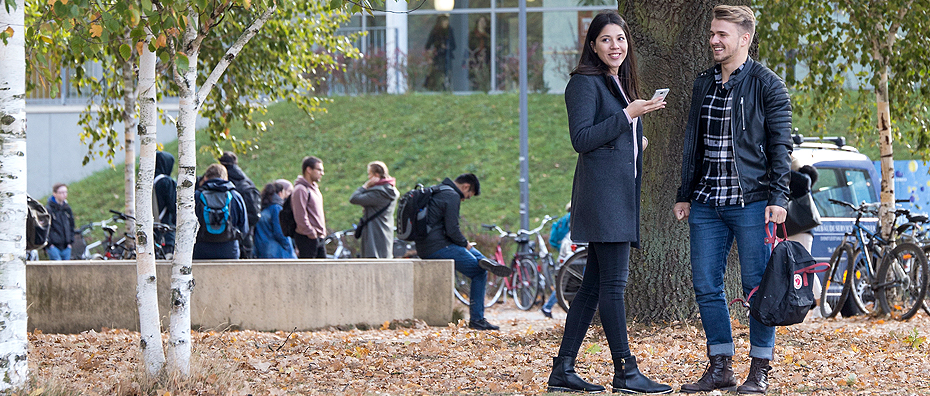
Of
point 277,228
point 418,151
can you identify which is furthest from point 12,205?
point 418,151

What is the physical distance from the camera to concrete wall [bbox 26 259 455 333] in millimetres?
8438

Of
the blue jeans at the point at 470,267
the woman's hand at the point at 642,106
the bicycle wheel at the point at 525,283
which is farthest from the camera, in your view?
the bicycle wheel at the point at 525,283

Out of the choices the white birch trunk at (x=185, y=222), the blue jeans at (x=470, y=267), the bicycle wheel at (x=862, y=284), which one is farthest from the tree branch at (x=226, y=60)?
the bicycle wheel at (x=862, y=284)

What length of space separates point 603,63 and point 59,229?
12.6 meters

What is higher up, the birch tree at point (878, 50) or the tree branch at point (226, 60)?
the birch tree at point (878, 50)

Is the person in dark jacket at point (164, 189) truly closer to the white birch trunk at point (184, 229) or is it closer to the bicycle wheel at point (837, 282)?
the white birch trunk at point (184, 229)

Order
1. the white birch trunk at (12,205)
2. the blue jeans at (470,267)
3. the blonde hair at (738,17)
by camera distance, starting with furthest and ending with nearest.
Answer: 1. the blue jeans at (470,267)
2. the blonde hair at (738,17)
3. the white birch trunk at (12,205)

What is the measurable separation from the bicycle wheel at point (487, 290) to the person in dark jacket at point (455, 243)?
3201mm

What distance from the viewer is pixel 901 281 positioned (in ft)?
31.7

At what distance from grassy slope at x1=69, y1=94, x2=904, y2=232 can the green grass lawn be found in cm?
2

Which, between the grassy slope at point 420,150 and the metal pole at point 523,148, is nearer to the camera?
the metal pole at point 523,148

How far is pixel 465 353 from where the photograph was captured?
6.30 metres

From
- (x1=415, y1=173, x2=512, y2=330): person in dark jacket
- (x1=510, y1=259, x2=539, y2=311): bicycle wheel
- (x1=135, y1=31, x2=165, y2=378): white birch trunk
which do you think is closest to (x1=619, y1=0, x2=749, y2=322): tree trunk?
(x1=415, y1=173, x2=512, y2=330): person in dark jacket

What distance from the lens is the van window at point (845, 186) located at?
12.2 metres
